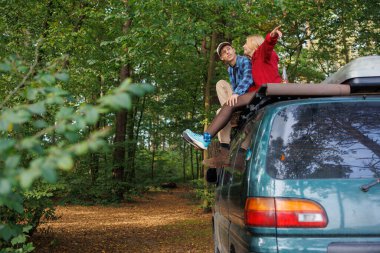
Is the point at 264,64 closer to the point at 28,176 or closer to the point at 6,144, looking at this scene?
the point at 6,144

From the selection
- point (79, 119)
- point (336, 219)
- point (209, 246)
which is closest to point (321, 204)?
point (336, 219)

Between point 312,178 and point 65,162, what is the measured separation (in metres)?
1.90

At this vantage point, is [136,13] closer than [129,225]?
Yes

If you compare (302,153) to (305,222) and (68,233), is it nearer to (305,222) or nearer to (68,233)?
(305,222)

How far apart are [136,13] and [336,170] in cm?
722

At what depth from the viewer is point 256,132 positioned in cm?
322

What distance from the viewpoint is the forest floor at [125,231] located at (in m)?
9.01

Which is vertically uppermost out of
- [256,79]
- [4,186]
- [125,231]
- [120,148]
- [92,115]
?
[120,148]

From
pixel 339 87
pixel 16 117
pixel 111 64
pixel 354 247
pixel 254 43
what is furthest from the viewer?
pixel 111 64

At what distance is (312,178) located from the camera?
9.32 ft

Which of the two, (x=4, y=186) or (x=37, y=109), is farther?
Result: (x=37, y=109)

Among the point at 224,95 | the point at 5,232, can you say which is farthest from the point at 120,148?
the point at 5,232

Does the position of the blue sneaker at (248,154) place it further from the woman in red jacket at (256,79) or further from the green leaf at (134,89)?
the woman in red jacket at (256,79)

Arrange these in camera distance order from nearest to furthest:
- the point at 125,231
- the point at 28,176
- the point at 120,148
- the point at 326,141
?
the point at 28,176 < the point at 326,141 < the point at 125,231 < the point at 120,148
